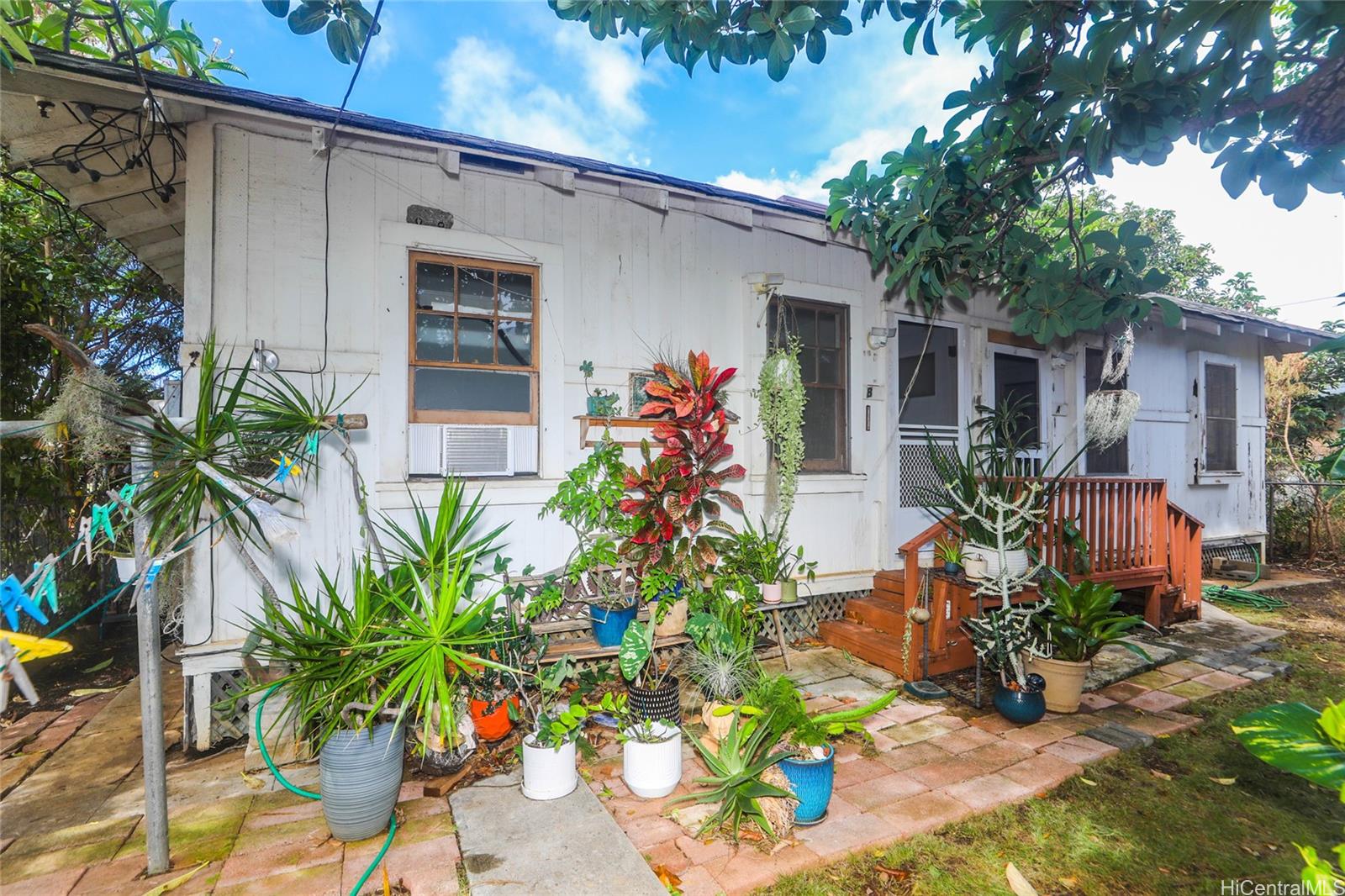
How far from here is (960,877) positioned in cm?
210

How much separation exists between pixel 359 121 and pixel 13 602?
2828 millimetres

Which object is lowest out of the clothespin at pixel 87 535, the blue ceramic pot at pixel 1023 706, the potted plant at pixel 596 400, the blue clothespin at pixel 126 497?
the blue ceramic pot at pixel 1023 706

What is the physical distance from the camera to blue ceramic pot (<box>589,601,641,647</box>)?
136 inches

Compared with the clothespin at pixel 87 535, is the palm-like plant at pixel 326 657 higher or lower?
lower

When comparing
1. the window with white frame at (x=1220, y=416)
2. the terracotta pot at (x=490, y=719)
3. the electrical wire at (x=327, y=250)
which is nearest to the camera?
the terracotta pot at (x=490, y=719)

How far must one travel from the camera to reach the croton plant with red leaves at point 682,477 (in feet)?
12.0

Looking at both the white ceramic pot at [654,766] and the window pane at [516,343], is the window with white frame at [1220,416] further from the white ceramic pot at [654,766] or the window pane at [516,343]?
the window pane at [516,343]

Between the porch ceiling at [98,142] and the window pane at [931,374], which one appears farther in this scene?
the window pane at [931,374]

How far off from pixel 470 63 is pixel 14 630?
442cm

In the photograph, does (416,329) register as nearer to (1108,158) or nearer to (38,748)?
(38,748)

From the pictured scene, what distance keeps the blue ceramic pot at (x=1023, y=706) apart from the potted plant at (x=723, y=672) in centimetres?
151

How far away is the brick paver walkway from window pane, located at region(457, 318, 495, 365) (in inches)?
101

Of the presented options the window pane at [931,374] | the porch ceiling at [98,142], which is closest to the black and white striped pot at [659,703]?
the window pane at [931,374]

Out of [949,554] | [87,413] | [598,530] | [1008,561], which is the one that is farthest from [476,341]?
[1008,561]
